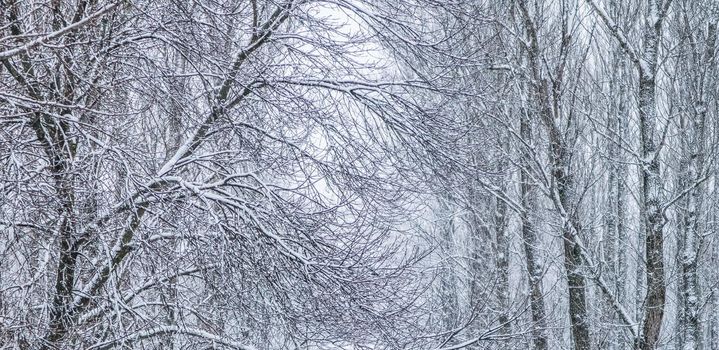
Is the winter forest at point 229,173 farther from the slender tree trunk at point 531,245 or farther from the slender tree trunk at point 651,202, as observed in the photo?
the slender tree trunk at point 531,245

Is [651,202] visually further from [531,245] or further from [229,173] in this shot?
[229,173]

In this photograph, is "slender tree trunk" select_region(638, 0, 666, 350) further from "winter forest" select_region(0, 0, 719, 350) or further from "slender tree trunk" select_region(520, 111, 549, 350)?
"slender tree trunk" select_region(520, 111, 549, 350)

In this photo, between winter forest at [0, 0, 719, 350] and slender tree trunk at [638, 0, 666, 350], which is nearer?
winter forest at [0, 0, 719, 350]

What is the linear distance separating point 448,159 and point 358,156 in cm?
82

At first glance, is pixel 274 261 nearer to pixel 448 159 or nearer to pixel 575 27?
pixel 448 159

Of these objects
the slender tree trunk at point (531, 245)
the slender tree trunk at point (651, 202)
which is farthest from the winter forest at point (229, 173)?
the slender tree trunk at point (531, 245)

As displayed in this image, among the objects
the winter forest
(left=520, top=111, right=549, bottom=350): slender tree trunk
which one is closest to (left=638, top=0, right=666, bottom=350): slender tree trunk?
the winter forest

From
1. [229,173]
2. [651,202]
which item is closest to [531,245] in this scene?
[651,202]

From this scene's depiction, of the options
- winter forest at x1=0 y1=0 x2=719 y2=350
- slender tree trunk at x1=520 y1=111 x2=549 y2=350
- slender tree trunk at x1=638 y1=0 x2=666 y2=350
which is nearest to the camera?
winter forest at x1=0 y1=0 x2=719 y2=350

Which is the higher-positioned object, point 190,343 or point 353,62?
point 353,62

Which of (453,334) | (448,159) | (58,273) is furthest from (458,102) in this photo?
(58,273)

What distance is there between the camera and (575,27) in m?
9.88

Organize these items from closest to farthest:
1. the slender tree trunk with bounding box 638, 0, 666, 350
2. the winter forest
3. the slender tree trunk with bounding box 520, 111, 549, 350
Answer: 1. the winter forest
2. the slender tree trunk with bounding box 638, 0, 666, 350
3. the slender tree trunk with bounding box 520, 111, 549, 350

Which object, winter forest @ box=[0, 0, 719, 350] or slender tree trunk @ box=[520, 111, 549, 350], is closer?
winter forest @ box=[0, 0, 719, 350]
